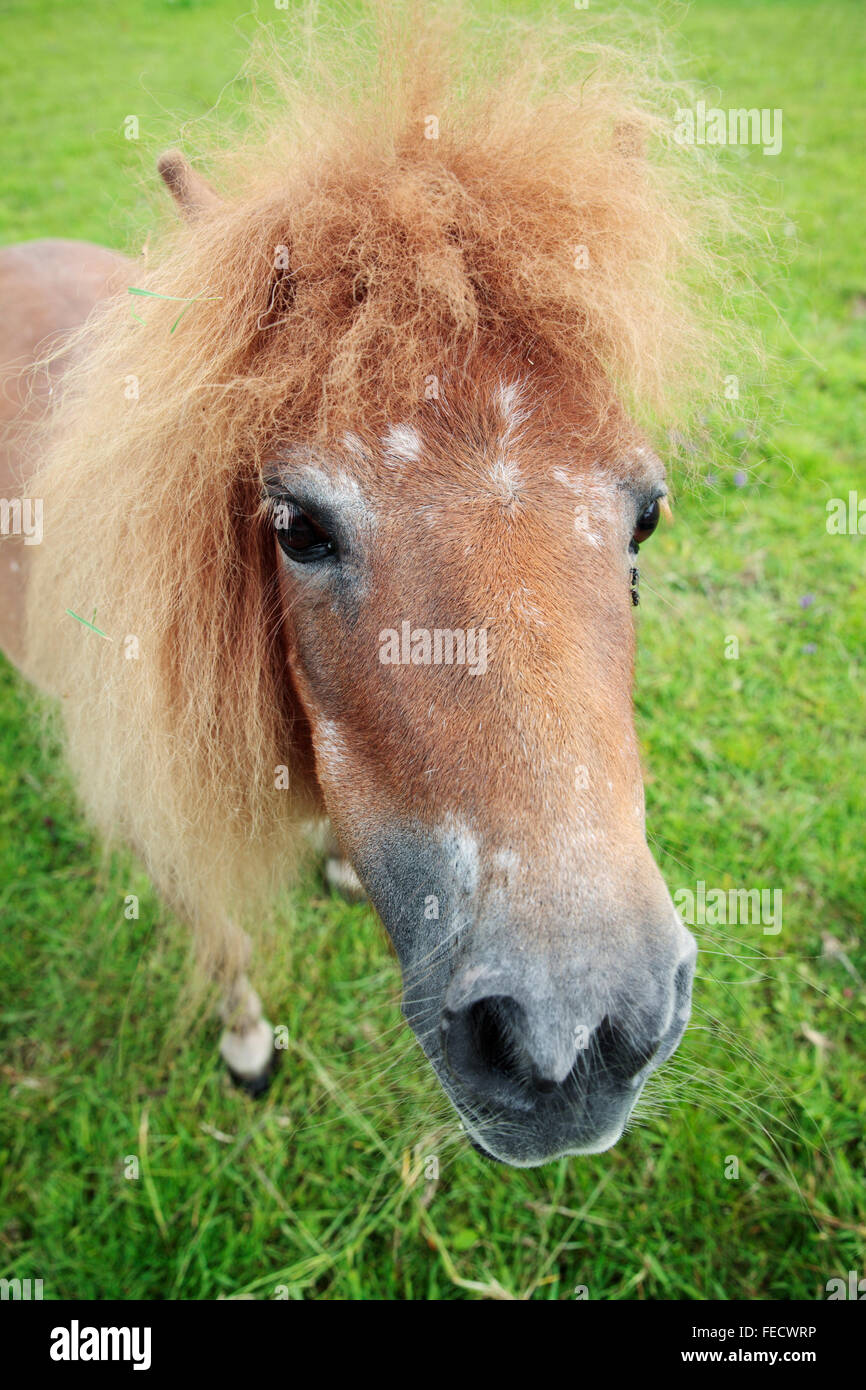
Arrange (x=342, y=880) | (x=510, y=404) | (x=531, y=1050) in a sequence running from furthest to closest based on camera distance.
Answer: (x=342, y=880) → (x=510, y=404) → (x=531, y=1050)

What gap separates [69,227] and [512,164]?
8234mm

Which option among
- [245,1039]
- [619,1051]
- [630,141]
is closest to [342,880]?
[245,1039]

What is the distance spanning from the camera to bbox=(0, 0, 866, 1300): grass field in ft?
8.86

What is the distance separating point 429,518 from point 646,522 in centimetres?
68

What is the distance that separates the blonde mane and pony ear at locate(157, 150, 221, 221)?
5 centimetres

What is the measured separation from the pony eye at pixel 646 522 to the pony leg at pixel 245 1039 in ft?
7.54

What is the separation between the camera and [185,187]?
1.99 metres

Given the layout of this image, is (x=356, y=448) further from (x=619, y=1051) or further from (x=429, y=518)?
(x=619, y=1051)

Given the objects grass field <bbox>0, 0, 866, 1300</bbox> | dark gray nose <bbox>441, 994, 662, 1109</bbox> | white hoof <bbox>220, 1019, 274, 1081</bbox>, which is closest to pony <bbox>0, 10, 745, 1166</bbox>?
dark gray nose <bbox>441, 994, 662, 1109</bbox>

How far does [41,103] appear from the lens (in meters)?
10.9

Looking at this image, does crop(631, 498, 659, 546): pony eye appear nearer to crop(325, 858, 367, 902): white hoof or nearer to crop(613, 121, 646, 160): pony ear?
crop(613, 121, 646, 160): pony ear

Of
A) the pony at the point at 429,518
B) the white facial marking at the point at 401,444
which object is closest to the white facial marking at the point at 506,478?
the pony at the point at 429,518

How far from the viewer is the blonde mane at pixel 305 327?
1700mm
